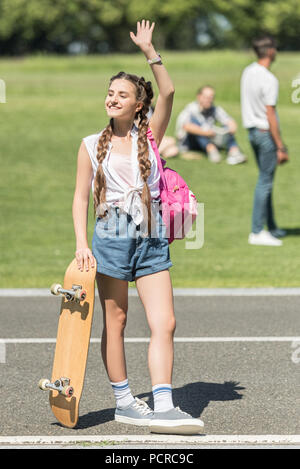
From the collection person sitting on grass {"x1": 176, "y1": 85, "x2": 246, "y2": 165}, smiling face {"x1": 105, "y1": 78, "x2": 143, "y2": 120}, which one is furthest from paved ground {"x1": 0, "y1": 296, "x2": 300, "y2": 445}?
person sitting on grass {"x1": 176, "y1": 85, "x2": 246, "y2": 165}

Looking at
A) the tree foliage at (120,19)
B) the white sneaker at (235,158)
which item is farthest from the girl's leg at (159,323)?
the tree foliage at (120,19)

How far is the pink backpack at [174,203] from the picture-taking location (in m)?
4.75

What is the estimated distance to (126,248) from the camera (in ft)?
15.4

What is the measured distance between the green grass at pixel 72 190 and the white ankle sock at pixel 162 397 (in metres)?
4.66

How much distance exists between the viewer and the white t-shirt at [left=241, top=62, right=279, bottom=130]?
35.9ft

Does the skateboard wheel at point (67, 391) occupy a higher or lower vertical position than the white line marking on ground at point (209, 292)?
higher

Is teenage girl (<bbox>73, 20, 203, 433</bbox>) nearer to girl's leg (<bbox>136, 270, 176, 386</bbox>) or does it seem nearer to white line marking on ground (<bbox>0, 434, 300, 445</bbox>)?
girl's leg (<bbox>136, 270, 176, 386</bbox>)

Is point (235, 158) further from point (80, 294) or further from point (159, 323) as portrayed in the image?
point (80, 294)

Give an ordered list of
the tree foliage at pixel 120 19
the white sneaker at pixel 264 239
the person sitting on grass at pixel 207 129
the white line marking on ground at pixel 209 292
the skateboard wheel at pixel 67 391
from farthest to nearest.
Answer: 1. the tree foliage at pixel 120 19
2. the person sitting on grass at pixel 207 129
3. the white sneaker at pixel 264 239
4. the white line marking on ground at pixel 209 292
5. the skateboard wheel at pixel 67 391

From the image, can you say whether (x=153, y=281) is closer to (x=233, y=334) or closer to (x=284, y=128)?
(x=233, y=334)

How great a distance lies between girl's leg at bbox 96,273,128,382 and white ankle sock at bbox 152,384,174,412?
0.95 feet

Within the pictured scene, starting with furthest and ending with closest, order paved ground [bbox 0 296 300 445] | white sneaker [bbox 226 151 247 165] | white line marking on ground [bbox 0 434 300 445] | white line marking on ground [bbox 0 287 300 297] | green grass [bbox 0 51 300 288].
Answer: white sneaker [bbox 226 151 247 165] < green grass [bbox 0 51 300 288] < white line marking on ground [bbox 0 287 300 297] < paved ground [bbox 0 296 300 445] < white line marking on ground [bbox 0 434 300 445]

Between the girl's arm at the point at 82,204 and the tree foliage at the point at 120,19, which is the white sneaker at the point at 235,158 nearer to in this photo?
the girl's arm at the point at 82,204

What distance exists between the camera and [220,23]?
9738 cm
